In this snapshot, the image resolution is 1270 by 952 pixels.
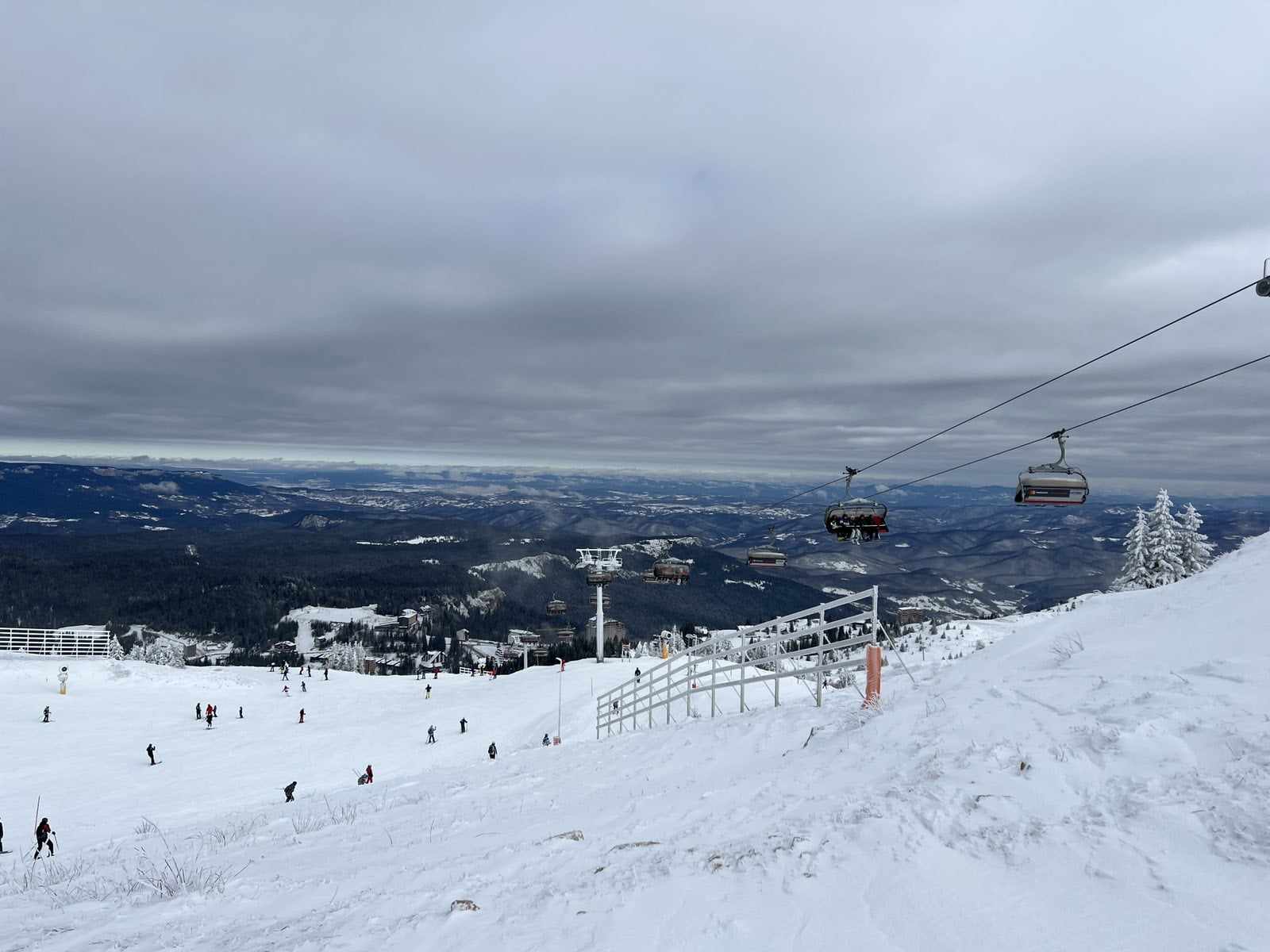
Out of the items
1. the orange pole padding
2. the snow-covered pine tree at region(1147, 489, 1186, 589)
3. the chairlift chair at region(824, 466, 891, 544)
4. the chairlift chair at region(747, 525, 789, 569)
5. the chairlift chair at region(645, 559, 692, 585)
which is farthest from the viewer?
the snow-covered pine tree at region(1147, 489, 1186, 589)

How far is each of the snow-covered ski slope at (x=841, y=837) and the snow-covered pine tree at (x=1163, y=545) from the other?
39935mm

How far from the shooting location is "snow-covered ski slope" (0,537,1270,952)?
4199 millimetres

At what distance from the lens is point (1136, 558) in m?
47.4

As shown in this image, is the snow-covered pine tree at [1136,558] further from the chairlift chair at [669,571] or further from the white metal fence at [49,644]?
the white metal fence at [49,644]

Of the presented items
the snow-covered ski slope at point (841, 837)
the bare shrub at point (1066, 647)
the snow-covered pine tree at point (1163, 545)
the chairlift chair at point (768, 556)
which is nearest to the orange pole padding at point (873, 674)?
the snow-covered ski slope at point (841, 837)

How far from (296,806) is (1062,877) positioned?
551 inches

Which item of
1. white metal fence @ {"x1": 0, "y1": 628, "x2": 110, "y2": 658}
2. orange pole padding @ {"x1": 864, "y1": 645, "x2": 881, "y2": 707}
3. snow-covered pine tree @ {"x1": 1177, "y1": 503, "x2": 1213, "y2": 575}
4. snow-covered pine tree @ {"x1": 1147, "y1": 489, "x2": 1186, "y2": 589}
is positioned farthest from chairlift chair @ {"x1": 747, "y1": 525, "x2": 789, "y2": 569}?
white metal fence @ {"x1": 0, "y1": 628, "x2": 110, "y2": 658}

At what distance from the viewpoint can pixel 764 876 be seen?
494 centimetres

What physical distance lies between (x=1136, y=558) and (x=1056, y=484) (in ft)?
143

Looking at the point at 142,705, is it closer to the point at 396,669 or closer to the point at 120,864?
the point at 120,864

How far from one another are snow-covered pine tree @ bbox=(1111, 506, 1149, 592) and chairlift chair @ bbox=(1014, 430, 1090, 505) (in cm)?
3977

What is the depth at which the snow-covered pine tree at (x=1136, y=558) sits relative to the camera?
4634 cm

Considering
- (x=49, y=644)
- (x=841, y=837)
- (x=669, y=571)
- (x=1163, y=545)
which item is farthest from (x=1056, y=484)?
(x=49, y=644)

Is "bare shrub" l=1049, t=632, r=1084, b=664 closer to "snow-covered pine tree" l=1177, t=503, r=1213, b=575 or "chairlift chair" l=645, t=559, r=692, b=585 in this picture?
"chairlift chair" l=645, t=559, r=692, b=585
